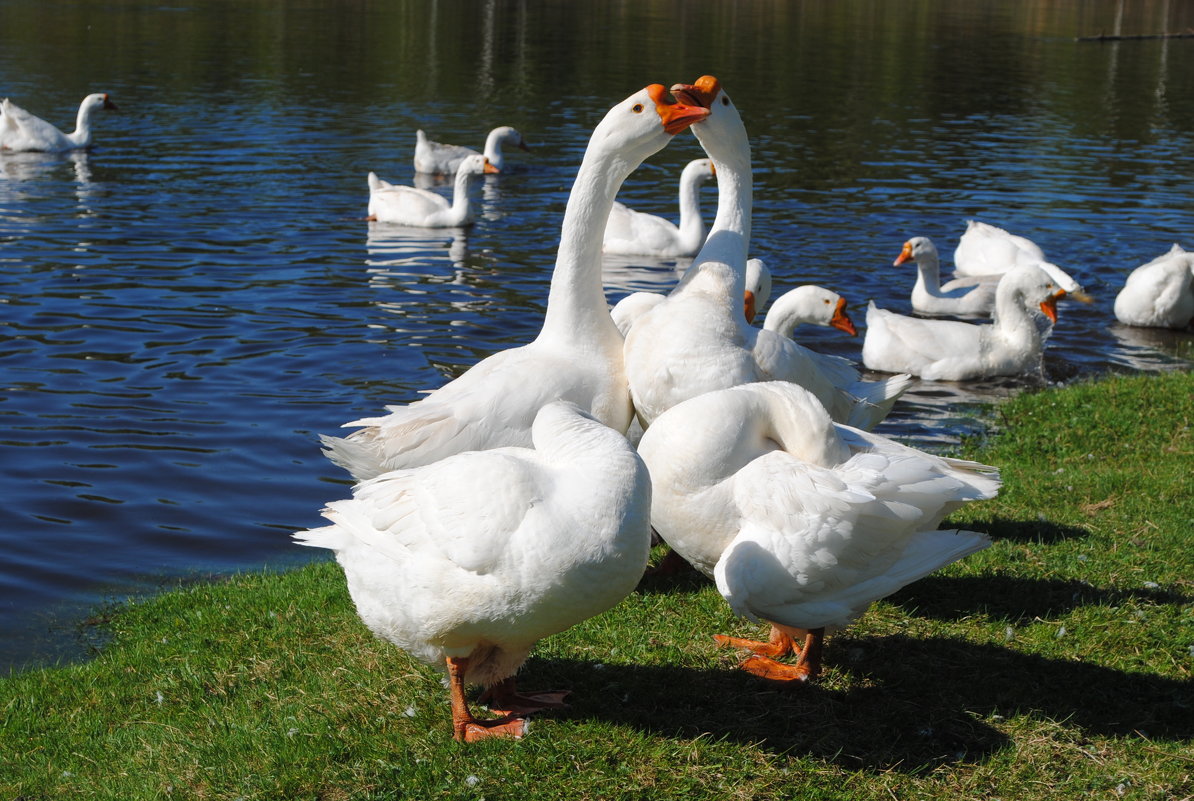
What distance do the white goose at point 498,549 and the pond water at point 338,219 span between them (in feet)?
10.7

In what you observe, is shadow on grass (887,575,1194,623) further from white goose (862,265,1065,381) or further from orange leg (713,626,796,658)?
white goose (862,265,1065,381)

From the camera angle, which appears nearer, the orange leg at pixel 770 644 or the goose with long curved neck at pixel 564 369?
the orange leg at pixel 770 644

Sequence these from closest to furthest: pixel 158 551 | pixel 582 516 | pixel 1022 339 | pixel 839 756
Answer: pixel 582 516, pixel 839 756, pixel 158 551, pixel 1022 339

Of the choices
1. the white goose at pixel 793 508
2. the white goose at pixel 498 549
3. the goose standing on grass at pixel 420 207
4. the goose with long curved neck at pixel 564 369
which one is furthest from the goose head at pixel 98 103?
the white goose at pixel 498 549

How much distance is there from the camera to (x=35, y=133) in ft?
76.2

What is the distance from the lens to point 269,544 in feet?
28.7

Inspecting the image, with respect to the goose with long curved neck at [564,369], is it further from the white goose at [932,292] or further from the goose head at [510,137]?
→ the goose head at [510,137]

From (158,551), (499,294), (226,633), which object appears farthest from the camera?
(499,294)

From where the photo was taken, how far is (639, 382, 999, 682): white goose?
517 centimetres

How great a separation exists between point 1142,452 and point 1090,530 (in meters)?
2.25

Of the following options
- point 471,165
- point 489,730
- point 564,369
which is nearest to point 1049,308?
point 564,369

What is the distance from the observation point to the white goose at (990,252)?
1673 cm

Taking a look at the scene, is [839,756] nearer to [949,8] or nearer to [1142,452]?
[1142,452]

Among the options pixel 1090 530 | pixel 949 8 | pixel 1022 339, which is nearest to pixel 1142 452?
pixel 1090 530
